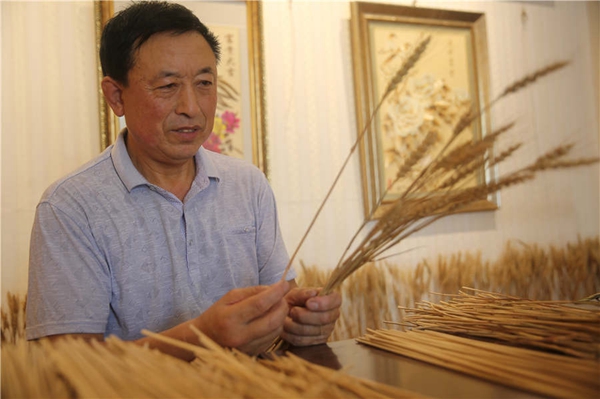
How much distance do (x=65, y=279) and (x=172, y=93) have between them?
0.53 metres

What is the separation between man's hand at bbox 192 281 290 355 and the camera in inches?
37.6

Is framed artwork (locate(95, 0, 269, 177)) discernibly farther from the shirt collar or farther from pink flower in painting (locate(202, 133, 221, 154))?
the shirt collar

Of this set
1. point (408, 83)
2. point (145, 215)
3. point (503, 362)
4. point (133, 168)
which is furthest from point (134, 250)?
point (408, 83)

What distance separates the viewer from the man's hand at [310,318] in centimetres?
109

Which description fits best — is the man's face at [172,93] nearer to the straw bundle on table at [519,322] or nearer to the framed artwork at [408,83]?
the straw bundle on table at [519,322]

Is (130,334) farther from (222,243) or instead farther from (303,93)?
(303,93)

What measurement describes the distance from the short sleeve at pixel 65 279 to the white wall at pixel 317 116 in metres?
1.05

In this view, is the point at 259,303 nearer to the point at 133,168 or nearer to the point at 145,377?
the point at 145,377

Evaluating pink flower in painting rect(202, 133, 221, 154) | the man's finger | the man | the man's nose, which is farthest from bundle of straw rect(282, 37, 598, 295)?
pink flower in painting rect(202, 133, 221, 154)

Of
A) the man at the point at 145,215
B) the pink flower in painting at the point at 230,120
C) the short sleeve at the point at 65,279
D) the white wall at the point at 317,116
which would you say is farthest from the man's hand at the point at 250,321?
the pink flower in painting at the point at 230,120

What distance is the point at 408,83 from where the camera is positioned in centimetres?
301

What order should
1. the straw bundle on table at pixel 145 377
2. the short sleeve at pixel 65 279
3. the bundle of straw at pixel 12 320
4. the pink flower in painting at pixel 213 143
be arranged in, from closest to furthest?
the straw bundle on table at pixel 145 377
the short sleeve at pixel 65 279
the bundle of straw at pixel 12 320
the pink flower in painting at pixel 213 143

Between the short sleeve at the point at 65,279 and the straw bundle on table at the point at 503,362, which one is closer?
the straw bundle on table at the point at 503,362

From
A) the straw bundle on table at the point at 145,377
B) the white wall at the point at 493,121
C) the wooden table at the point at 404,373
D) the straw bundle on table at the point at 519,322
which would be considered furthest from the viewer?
the white wall at the point at 493,121
